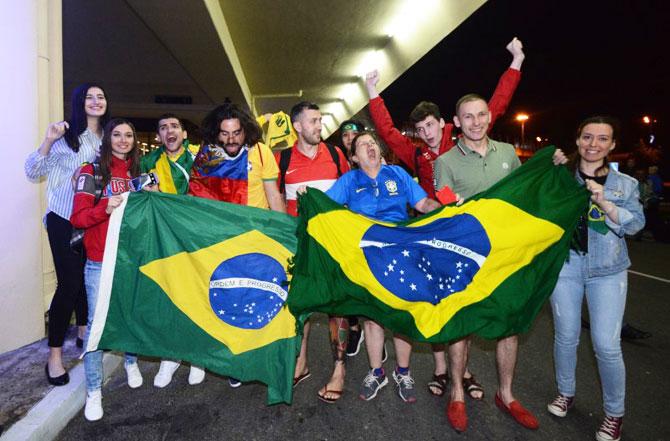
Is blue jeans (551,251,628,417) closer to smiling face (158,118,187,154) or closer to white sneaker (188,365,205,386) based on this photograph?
white sneaker (188,365,205,386)

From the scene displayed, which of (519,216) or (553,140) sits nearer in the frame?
(519,216)

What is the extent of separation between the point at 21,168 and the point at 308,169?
2.62 metres

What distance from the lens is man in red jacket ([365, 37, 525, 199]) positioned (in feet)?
11.7

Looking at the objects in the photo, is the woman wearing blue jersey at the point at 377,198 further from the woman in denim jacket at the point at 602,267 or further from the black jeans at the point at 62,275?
the black jeans at the point at 62,275

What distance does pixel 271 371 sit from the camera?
2854mm

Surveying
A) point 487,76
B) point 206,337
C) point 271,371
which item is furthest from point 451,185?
point 487,76

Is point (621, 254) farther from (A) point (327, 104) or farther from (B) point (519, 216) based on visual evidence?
(A) point (327, 104)

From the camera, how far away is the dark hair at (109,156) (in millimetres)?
3017

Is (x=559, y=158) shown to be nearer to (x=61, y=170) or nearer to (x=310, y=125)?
(x=310, y=125)

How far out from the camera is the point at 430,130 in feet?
11.9

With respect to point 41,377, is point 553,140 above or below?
above

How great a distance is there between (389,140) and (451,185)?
919 mm

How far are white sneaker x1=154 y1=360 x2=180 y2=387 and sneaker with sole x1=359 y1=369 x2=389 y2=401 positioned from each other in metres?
1.60

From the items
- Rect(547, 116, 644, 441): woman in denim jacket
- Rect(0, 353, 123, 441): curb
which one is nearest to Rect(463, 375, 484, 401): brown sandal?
Rect(547, 116, 644, 441): woman in denim jacket
